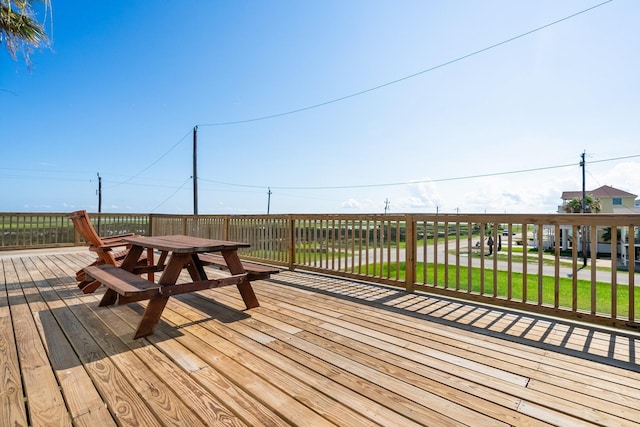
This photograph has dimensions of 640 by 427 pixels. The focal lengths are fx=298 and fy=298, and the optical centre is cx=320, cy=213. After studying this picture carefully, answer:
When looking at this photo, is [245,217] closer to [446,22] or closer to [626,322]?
[626,322]

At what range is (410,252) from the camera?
333 cm

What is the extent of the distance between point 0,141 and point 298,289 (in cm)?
2422

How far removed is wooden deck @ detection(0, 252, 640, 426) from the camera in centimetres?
124

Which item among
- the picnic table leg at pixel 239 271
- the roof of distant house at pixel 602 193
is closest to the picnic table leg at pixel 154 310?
the picnic table leg at pixel 239 271

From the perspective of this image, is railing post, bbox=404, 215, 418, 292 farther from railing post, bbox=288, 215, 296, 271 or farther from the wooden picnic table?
railing post, bbox=288, 215, 296, 271

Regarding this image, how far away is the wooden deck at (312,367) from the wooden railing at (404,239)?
12.5 inches

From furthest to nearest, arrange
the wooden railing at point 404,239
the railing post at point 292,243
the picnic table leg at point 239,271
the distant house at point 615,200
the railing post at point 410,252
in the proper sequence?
the distant house at point 615,200 < the railing post at point 292,243 < the railing post at point 410,252 < the picnic table leg at point 239,271 < the wooden railing at point 404,239

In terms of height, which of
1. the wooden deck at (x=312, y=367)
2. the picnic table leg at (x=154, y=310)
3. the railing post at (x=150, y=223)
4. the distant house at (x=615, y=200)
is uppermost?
the distant house at (x=615, y=200)

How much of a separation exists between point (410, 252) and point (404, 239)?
21cm

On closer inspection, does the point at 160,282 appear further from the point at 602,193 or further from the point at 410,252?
the point at 602,193

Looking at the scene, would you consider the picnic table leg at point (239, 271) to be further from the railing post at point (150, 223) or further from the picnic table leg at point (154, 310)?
the railing post at point (150, 223)

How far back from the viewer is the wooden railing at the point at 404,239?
232 cm

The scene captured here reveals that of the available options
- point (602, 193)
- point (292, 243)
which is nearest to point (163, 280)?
point (292, 243)

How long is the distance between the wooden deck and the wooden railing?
317 mm
